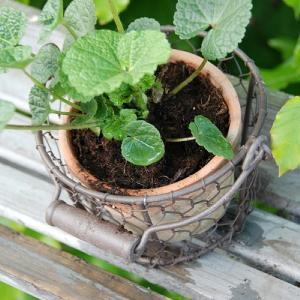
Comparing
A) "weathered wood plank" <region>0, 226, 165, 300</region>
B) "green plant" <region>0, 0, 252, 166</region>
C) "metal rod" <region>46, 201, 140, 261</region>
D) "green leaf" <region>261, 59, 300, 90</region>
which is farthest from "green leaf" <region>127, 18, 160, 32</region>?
"green leaf" <region>261, 59, 300, 90</region>

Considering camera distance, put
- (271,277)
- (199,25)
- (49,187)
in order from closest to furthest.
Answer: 1. (199,25)
2. (271,277)
3. (49,187)

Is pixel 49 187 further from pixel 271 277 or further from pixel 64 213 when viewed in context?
pixel 271 277

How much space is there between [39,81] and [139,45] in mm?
173

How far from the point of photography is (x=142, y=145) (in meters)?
0.77

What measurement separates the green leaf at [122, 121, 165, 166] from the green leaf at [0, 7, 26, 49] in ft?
0.55

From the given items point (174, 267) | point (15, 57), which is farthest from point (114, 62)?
point (174, 267)

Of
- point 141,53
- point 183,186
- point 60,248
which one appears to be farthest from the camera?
point 60,248

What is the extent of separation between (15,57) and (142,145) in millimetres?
181

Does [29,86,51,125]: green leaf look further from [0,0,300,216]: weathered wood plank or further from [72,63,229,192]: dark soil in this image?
[0,0,300,216]: weathered wood plank

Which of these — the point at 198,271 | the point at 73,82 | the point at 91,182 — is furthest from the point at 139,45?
the point at 198,271

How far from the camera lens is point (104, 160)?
87 cm

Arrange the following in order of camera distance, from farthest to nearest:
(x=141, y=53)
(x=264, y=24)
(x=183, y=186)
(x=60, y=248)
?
1. (x=264, y=24)
2. (x=60, y=248)
3. (x=183, y=186)
4. (x=141, y=53)

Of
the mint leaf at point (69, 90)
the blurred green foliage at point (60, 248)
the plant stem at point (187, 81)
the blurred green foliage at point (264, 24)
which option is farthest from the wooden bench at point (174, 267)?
the blurred green foliage at point (264, 24)

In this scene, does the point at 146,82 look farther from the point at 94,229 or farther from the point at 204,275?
the point at 204,275
